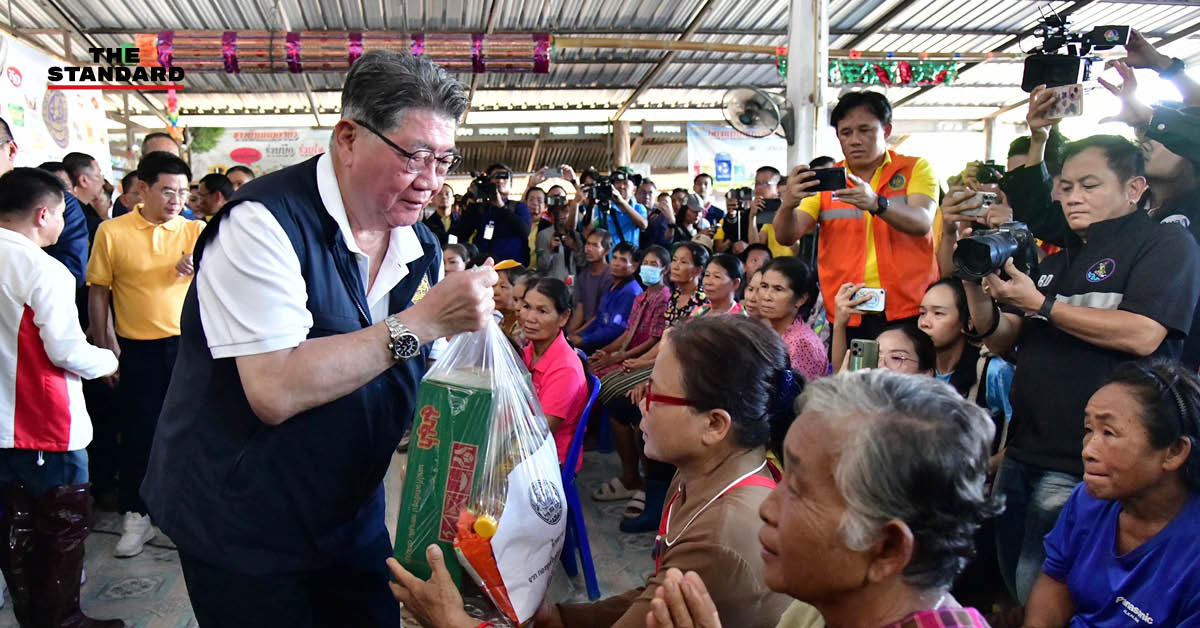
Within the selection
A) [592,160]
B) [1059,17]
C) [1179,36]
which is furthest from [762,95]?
[592,160]

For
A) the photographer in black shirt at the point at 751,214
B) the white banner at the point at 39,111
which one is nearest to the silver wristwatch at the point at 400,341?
the photographer in black shirt at the point at 751,214

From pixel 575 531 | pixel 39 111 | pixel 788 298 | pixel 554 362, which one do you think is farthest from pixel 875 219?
pixel 39 111

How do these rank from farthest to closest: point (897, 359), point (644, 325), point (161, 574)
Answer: point (644, 325)
point (161, 574)
point (897, 359)

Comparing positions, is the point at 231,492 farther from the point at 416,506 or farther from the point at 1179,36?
the point at 1179,36

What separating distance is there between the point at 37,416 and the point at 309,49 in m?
6.21

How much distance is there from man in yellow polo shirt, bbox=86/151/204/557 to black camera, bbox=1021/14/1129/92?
3190 millimetres

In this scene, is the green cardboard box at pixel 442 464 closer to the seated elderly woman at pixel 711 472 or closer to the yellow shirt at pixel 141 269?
the seated elderly woman at pixel 711 472

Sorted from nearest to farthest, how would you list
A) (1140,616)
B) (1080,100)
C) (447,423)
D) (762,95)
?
(447,423) → (1140,616) → (1080,100) → (762,95)

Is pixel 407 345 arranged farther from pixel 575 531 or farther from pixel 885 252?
pixel 885 252

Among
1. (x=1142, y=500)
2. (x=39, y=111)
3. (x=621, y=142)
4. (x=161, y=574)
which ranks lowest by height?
(x=161, y=574)

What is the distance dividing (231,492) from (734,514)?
2.60 ft

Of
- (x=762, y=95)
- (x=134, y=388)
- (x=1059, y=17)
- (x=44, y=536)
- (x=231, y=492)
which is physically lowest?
(x=44, y=536)

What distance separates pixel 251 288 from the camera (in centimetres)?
109

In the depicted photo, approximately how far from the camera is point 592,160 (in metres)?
15.9
